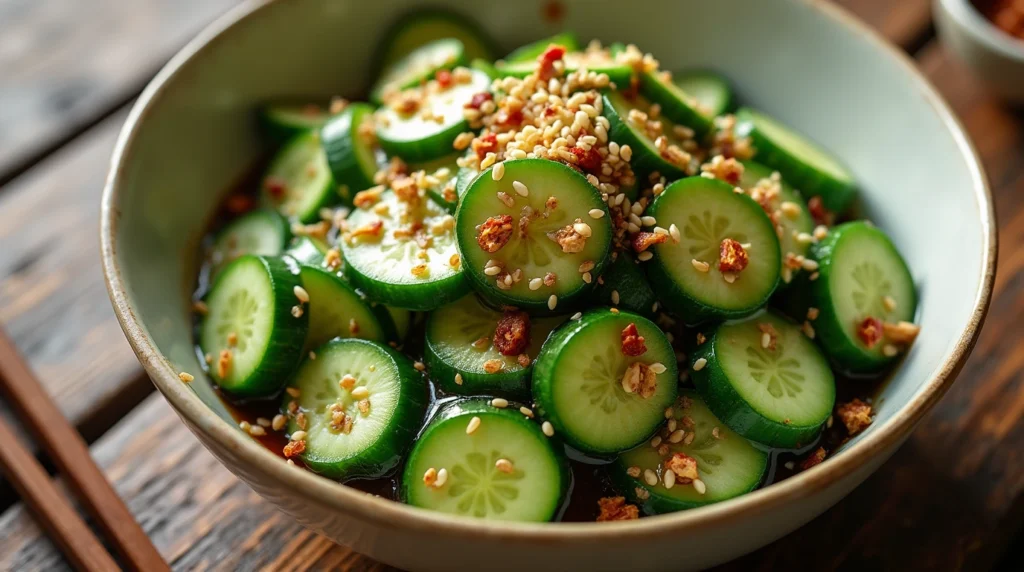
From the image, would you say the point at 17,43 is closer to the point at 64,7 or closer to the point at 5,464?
the point at 64,7

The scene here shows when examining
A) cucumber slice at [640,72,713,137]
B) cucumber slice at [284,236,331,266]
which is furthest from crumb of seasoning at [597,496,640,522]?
cucumber slice at [640,72,713,137]

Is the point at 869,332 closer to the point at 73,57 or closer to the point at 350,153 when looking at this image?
the point at 350,153

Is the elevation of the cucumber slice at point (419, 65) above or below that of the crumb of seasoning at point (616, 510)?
above

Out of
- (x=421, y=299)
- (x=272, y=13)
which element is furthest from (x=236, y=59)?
(x=421, y=299)

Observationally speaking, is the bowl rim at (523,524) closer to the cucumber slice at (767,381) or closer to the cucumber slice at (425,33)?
the cucumber slice at (767,381)

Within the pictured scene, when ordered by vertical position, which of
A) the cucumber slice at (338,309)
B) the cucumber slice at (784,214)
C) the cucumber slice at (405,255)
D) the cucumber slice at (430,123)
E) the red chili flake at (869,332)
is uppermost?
the cucumber slice at (430,123)

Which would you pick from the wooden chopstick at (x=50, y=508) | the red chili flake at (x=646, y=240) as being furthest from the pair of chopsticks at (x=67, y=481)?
the red chili flake at (x=646, y=240)

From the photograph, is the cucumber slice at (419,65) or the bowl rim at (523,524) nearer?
the bowl rim at (523,524)
